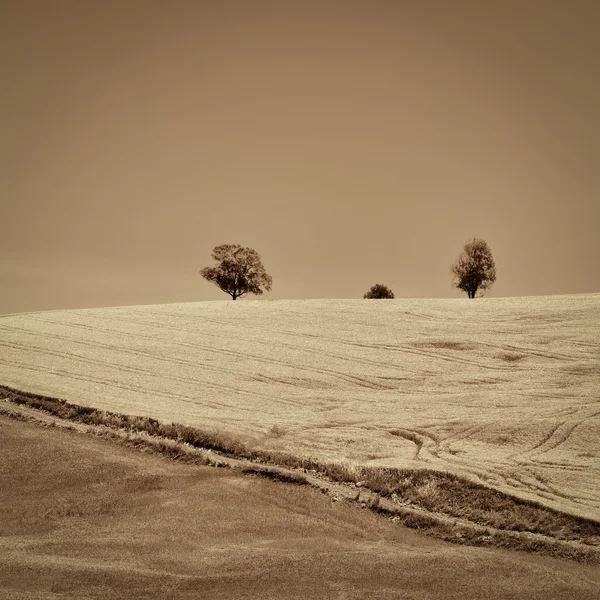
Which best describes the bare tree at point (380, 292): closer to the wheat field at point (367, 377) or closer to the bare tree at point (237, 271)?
the bare tree at point (237, 271)

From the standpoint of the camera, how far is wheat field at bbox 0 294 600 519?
14414 millimetres

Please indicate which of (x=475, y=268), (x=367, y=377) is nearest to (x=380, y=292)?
(x=475, y=268)

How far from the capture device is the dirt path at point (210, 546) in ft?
27.7

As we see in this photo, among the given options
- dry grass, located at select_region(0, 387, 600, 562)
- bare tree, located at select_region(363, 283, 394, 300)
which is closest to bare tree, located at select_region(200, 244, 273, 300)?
bare tree, located at select_region(363, 283, 394, 300)

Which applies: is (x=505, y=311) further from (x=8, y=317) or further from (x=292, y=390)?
(x=8, y=317)

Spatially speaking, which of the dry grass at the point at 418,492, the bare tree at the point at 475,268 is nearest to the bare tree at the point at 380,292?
the bare tree at the point at 475,268

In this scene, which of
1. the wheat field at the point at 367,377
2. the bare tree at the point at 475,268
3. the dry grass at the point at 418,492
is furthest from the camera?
the bare tree at the point at 475,268

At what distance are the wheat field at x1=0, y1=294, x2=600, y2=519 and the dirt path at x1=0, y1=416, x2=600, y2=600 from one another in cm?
253

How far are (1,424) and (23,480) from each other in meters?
3.98

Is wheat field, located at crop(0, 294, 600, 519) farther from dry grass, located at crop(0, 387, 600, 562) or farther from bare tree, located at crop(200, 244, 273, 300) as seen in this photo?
bare tree, located at crop(200, 244, 273, 300)

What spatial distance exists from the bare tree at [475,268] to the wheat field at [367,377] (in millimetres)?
23373

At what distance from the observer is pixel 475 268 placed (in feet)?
199

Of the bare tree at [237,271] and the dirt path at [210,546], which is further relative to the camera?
the bare tree at [237,271]

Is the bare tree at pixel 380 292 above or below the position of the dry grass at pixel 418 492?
above
